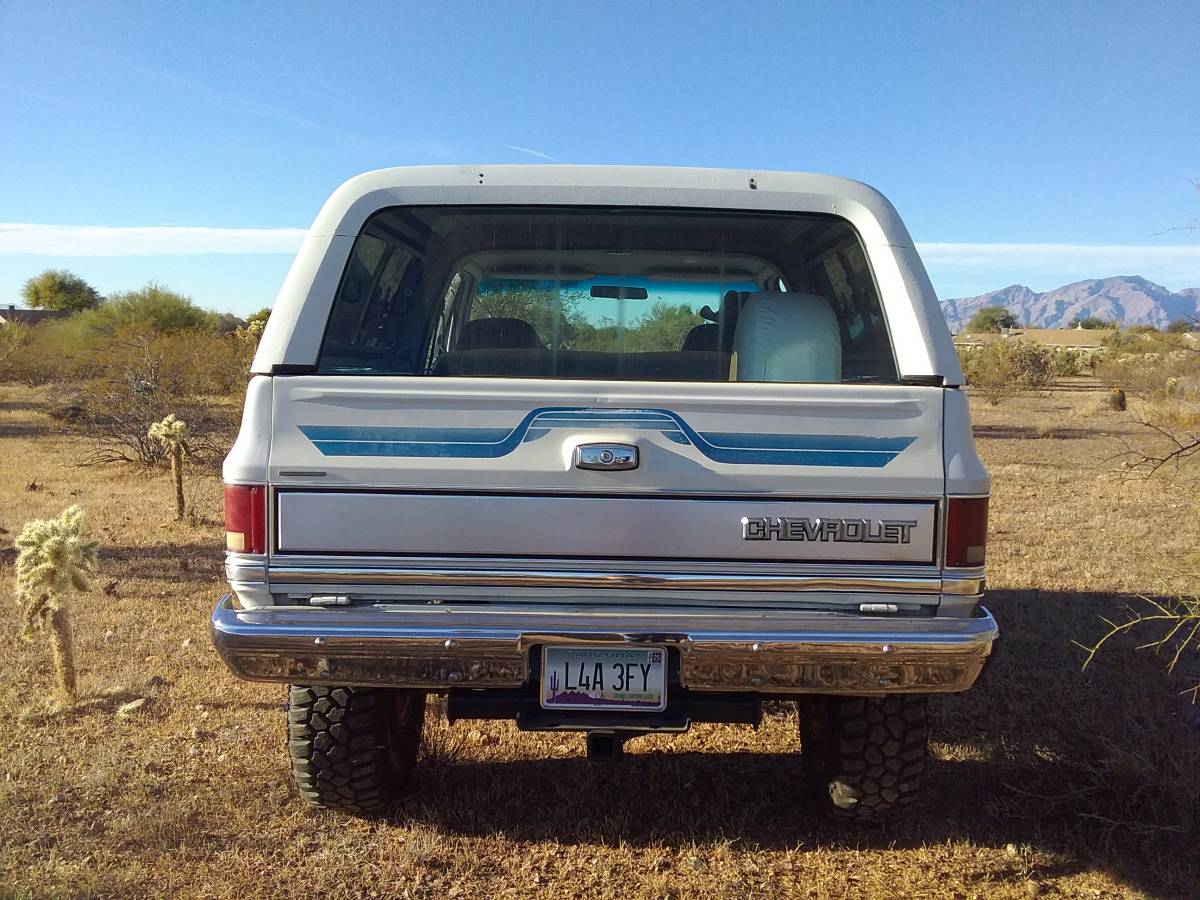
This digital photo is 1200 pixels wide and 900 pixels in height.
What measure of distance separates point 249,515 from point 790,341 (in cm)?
172

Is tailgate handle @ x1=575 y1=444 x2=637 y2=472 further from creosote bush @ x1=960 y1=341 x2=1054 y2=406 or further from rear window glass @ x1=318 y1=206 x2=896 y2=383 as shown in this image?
creosote bush @ x1=960 y1=341 x2=1054 y2=406

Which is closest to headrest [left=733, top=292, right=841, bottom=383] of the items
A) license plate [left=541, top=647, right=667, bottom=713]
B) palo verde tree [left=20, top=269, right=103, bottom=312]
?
license plate [left=541, top=647, right=667, bottom=713]

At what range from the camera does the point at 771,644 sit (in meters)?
2.50

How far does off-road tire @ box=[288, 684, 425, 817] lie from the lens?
2990mm

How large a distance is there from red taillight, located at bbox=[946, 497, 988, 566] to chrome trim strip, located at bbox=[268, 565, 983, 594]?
0.06 metres

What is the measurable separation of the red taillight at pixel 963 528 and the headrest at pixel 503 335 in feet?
4.76

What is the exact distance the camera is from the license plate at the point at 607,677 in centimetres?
265

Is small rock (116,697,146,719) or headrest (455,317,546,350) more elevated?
headrest (455,317,546,350)

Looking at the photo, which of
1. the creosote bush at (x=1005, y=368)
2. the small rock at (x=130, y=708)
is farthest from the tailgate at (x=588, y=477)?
the creosote bush at (x=1005, y=368)

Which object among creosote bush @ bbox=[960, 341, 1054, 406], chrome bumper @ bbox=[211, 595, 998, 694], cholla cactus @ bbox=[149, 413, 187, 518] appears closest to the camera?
chrome bumper @ bbox=[211, 595, 998, 694]

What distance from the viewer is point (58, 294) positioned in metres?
43.8

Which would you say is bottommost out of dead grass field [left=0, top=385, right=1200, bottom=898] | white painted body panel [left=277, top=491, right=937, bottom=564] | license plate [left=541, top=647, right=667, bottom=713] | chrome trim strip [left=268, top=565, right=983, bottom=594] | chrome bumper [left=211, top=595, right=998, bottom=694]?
dead grass field [left=0, top=385, right=1200, bottom=898]

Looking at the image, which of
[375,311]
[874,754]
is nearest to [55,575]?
[375,311]

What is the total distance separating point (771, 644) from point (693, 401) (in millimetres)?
679
